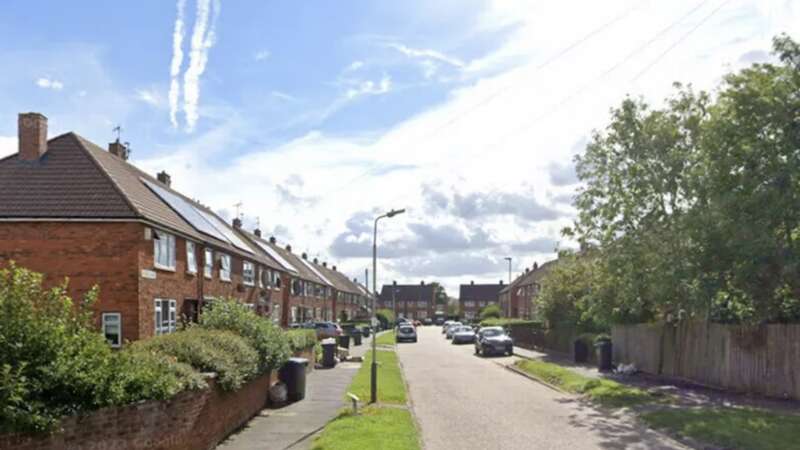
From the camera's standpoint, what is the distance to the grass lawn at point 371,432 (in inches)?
466

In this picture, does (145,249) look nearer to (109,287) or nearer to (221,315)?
(109,287)

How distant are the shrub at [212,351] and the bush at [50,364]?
2345 millimetres

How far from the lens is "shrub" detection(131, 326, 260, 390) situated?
1262 cm

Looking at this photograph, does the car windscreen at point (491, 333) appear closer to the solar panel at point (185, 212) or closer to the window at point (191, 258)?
the solar panel at point (185, 212)

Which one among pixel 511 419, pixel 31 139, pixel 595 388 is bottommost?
pixel 595 388

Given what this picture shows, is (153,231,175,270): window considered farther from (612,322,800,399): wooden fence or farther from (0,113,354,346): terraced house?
Result: (612,322,800,399): wooden fence

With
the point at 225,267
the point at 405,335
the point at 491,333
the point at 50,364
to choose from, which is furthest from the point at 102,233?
the point at 405,335

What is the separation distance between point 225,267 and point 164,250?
817cm

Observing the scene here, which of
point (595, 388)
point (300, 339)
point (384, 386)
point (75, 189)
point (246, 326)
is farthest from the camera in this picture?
point (300, 339)

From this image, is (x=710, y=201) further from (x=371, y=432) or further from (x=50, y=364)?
(x=50, y=364)

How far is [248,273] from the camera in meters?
37.5

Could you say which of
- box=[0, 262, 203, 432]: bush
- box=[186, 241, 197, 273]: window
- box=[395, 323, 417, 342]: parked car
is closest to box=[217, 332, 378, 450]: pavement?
box=[0, 262, 203, 432]: bush

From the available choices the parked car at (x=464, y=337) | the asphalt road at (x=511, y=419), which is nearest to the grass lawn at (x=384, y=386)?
the asphalt road at (x=511, y=419)

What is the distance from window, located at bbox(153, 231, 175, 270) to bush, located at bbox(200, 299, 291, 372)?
6.15 metres
